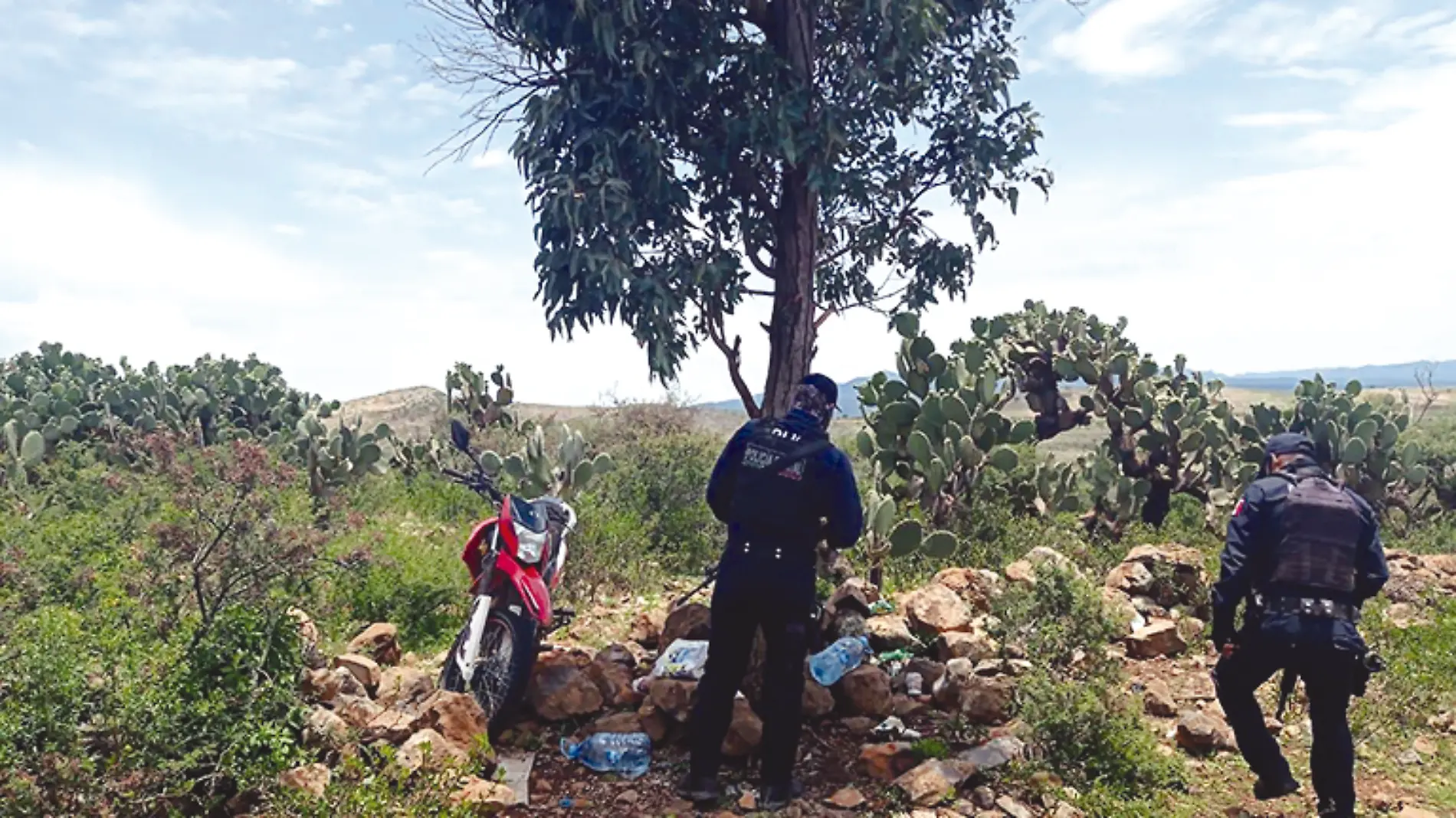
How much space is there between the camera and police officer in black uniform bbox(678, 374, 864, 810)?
14.2 feet

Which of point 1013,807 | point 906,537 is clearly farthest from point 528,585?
point 906,537

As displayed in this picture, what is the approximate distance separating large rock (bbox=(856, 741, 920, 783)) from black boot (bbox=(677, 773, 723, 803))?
76 cm

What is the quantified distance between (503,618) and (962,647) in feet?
8.91

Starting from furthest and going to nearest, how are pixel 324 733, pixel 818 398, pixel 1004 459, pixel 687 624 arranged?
pixel 1004 459, pixel 687 624, pixel 818 398, pixel 324 733

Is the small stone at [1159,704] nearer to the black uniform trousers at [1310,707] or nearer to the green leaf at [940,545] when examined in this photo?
the black uniform trousers at [1310,707]

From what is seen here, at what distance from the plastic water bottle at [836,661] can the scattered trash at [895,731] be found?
0.33 m

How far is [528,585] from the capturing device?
4848mm

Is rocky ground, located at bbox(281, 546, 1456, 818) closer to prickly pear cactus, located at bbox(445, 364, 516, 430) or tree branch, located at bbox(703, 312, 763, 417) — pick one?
tree branch, located at bbox(703, 312, 763, 417)

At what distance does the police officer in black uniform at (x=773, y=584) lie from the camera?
14.2 feet

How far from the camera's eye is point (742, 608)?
4371mm

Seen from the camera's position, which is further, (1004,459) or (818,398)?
(1004,459)

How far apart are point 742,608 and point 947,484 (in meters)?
6.08

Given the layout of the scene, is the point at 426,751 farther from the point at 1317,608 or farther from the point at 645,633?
the point at 1317,608

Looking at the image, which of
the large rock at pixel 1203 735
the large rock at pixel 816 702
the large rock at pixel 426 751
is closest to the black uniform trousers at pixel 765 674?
the large rock at pixel 816 702
